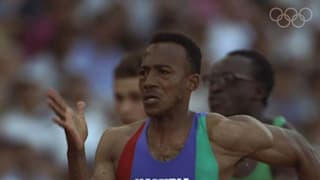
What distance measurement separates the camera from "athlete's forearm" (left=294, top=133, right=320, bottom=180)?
7.23 metres

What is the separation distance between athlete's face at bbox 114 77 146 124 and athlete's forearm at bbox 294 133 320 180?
160cm

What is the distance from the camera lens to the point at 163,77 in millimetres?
6980

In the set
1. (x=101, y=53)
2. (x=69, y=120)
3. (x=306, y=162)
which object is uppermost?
(x=101, y=53)

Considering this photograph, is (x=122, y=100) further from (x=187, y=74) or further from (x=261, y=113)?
(x=187, y=74)

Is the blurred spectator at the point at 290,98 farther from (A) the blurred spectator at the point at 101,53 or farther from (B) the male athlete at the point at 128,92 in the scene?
(B) the male athlete at the point at 128,92

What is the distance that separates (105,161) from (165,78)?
60cm

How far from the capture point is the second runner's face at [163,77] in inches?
273

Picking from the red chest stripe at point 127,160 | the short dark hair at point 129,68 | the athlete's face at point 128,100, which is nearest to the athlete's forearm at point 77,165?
the red chest stripe at point 127,160

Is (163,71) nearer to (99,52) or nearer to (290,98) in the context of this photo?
(290,98)

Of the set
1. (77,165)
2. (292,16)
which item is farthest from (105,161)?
(292,16)

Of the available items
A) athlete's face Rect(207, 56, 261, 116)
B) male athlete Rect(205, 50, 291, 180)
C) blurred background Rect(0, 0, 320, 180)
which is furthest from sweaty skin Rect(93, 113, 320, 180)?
blurred background Rect(0, 0, 320, 180)

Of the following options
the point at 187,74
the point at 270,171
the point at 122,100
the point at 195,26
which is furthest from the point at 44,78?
the point at 187,74

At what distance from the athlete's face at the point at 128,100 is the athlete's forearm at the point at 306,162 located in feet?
5.26

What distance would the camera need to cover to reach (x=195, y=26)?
1174 centimetres
